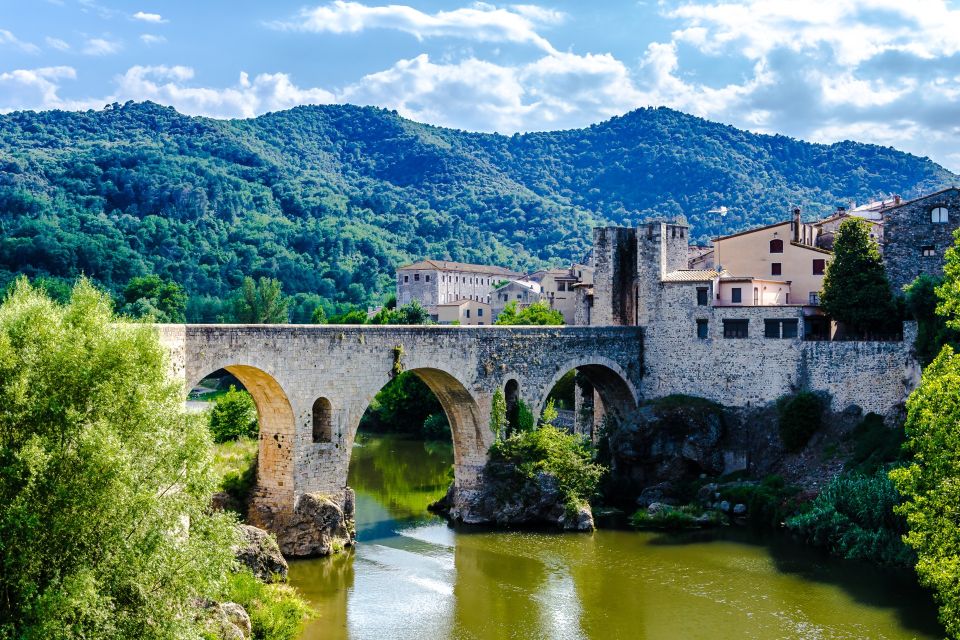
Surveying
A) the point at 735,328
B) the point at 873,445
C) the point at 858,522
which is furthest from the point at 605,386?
the point at 858,522

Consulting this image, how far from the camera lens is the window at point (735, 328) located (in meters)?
38.3

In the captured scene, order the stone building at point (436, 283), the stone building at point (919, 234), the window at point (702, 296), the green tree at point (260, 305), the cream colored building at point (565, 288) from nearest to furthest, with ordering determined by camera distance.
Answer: the stone building at point (919, 234) → the window at point (702, 296) → the cream colored building at point (565, 288) → the green tree at point (260, 305) → the stone building at point (436, 283)

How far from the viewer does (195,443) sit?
16797mm

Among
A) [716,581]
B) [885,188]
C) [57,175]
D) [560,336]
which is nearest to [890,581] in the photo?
[716,581]

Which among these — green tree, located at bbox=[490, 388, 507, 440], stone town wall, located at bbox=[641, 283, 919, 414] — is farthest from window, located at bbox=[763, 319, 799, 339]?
green tree, located at bbox=[490, 388, 507, 440]

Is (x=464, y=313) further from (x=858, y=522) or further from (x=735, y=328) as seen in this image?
(x=858, y=522)

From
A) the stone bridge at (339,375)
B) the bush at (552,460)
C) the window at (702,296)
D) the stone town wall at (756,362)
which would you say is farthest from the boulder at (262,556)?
the window at (702,296)

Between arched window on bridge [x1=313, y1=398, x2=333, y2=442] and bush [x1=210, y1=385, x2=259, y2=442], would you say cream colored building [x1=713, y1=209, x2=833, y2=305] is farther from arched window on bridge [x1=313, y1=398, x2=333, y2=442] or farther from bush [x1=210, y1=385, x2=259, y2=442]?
bush [x1=210, y1=385, x2=259, y2=442]

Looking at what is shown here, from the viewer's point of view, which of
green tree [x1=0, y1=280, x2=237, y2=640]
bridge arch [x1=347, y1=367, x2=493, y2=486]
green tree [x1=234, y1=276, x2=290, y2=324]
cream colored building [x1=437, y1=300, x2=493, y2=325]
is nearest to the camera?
green tree [x1=0, y1=280, x2=237, y2=640]

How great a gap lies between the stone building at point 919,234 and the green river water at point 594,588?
12940mm

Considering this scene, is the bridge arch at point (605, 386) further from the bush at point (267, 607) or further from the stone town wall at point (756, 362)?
the bush at point (267, 607)

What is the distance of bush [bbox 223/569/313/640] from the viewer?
21406 mm

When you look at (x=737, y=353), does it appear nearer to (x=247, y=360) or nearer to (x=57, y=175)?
(x=247, y=360)

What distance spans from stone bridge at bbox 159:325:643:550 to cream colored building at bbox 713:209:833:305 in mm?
9707
